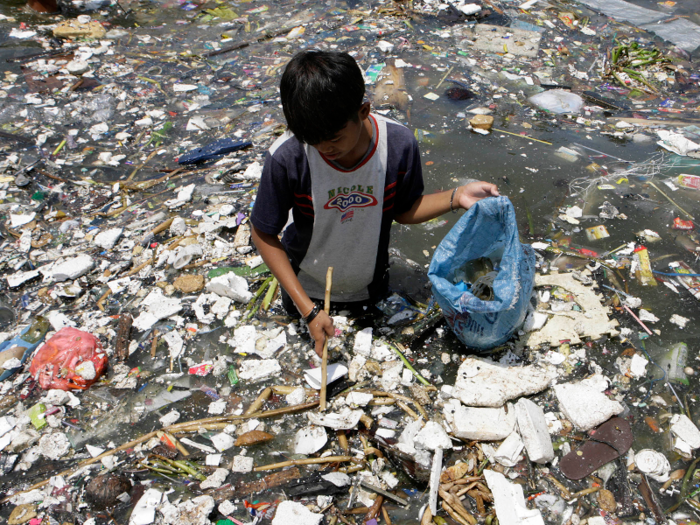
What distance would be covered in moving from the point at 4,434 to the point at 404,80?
475 cm

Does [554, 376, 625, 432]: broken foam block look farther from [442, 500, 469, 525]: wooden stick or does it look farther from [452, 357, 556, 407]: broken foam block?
[442, 500, 469, 525]: wooden stick

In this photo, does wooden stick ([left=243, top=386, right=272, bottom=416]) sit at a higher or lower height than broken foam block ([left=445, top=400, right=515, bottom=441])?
lower

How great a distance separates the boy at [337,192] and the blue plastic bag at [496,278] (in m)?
0.11

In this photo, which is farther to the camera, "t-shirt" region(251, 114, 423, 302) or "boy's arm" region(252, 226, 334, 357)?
"boy's arm" region(252, 226, 334, 357)

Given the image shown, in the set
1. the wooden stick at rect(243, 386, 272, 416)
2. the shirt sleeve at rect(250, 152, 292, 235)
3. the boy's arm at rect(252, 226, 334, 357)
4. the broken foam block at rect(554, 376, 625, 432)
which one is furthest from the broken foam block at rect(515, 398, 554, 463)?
the shirt sleeve at rect(250, 152, 292, 235)

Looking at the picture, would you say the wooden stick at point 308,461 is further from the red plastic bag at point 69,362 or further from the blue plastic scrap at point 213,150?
the blue plastic scrap at point 213,150

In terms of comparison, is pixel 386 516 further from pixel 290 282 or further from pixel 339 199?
pixel 339 199

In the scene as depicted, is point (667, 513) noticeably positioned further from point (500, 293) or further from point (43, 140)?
point (43, 140)

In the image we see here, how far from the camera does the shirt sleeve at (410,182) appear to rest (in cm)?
193

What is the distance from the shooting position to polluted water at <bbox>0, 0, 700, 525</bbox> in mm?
1895

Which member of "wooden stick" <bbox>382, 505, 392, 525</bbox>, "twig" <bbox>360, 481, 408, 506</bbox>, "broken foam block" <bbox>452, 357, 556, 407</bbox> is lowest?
"wooden stick" <bbox>382, 505, 392, 525</bbox>

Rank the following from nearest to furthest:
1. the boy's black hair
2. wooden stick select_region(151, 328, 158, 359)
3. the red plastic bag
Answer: the boy's black hair
the red plastic bag
wooden stick select_region(151, 328, 158, 359)

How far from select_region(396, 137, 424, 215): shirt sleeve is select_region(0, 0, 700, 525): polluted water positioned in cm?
26

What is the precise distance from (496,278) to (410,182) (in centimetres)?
60
